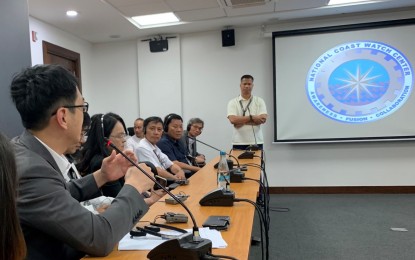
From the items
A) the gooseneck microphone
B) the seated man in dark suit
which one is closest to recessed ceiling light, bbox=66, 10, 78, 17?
the seated man in dark suit

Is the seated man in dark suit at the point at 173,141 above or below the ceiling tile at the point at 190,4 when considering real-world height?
below

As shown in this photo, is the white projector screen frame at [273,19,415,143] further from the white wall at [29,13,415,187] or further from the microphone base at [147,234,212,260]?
the microphone base at [147,234,212,260]

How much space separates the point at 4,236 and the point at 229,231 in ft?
2.58

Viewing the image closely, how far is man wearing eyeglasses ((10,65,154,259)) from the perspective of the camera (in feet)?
2.69

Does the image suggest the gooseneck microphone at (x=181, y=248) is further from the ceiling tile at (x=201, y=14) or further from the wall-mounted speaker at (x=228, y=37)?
A: the wall-mounted speaker at (x=228, y=37)

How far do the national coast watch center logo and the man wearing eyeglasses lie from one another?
3.97m

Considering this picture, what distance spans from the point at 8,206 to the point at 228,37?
4.43 meters

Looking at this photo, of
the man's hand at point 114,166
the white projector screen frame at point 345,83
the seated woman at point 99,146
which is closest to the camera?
the man's hand at point 114,166

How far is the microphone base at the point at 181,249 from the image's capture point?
2.76 ft

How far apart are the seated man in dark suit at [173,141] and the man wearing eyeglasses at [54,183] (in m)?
2.17

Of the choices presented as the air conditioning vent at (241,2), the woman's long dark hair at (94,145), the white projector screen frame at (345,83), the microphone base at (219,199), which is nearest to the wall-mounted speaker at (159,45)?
the air conditioning vent at (241,2)

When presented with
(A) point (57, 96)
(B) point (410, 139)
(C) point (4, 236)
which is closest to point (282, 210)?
(B) point (410, 139)


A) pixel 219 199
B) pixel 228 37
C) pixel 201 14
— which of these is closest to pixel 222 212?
pixel 219 199

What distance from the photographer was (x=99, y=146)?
1.93 m
